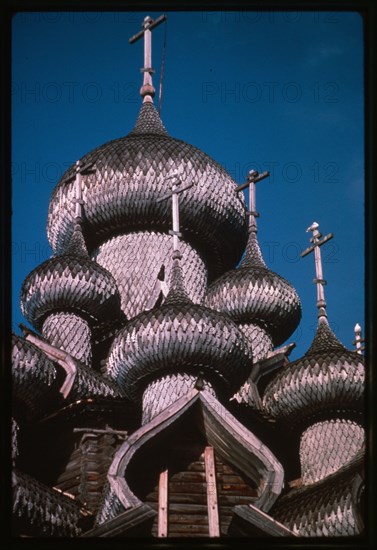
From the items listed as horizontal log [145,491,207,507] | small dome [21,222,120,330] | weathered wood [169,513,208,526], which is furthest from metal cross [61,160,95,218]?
weathered wood [169,513,208,526]

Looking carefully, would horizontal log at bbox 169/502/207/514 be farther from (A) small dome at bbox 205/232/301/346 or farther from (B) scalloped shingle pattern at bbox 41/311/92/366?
(A) small dome at bbox 205/232/301/346

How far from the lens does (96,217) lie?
1930 cm

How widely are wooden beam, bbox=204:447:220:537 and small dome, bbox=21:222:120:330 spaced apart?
5797 millimetres

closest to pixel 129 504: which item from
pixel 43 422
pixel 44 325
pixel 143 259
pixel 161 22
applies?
pixel 43 422

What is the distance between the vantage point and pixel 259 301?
18031 mm

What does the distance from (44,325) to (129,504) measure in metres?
6.86

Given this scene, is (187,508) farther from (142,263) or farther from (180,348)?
(142,263)

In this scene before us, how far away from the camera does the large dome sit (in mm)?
19125

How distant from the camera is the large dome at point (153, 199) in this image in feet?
62.7

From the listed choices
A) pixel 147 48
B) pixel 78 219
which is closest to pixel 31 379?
pixel 78 219

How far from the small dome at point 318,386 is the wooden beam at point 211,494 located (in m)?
4.40

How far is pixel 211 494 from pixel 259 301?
22.7 feet
